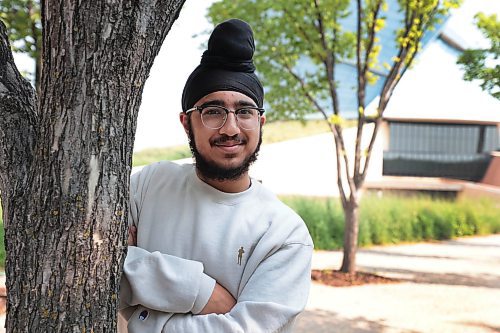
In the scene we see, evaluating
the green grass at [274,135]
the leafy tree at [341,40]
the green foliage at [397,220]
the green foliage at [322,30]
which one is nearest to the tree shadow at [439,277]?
the leafy tree at [341,40]

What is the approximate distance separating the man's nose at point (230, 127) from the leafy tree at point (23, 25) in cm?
708

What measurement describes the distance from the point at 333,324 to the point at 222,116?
503 centimetres

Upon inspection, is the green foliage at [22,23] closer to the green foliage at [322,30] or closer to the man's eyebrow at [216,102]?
the green foliage at [322,30]

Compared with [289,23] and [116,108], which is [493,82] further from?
[116,108]

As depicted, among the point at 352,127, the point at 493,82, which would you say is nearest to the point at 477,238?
the point at 493,82

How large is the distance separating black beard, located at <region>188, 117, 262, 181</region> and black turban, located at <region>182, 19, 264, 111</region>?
0.11 meters

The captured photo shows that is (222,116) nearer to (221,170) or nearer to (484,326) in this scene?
(221,170)

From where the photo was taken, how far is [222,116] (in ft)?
5.99

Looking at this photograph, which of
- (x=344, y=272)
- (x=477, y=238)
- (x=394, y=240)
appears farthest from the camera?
(x=477, y=238)

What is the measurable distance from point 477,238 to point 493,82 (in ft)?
21.5

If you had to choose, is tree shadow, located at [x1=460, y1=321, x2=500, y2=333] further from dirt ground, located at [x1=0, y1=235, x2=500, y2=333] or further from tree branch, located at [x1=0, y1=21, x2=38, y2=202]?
tree branch, located at [x1=0, y1=21, x2=38, y2=202]

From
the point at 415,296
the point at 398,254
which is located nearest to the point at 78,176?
the point at 415,296

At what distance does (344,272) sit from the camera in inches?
356

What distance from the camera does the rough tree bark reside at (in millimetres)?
1673
